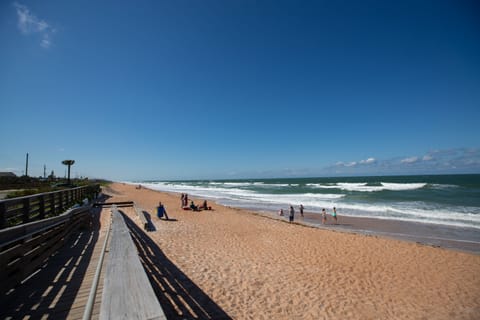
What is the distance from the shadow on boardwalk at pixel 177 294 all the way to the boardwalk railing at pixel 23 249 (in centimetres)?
216

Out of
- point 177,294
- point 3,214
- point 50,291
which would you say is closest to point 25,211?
point 3,214

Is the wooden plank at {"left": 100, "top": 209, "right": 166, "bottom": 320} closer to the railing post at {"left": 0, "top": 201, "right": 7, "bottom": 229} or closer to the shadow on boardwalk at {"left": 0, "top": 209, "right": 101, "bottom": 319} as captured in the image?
the shadow on boardwalk at {"left": 0, "top": 209, "right": 101, "bottom": 319}

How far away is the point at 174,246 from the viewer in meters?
7.84

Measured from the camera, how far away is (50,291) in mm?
3330

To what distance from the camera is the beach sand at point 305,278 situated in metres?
4.55

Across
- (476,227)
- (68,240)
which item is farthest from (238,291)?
(476,227)

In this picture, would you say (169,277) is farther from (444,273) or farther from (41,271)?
(444,273)

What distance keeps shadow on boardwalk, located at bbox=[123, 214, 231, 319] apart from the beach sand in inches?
0.8

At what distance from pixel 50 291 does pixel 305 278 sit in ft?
19.1

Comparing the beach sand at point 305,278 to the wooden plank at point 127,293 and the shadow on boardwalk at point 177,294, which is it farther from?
the wooden plank at point 127,293

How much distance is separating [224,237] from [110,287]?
8237mm

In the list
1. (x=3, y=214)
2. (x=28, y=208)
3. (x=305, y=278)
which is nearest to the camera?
(x=3, y=214)

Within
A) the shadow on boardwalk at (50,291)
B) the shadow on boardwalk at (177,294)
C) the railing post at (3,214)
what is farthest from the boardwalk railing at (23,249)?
the shadow on boardwalk at (177,294)

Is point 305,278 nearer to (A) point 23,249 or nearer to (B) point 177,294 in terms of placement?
(B) point 177,294
